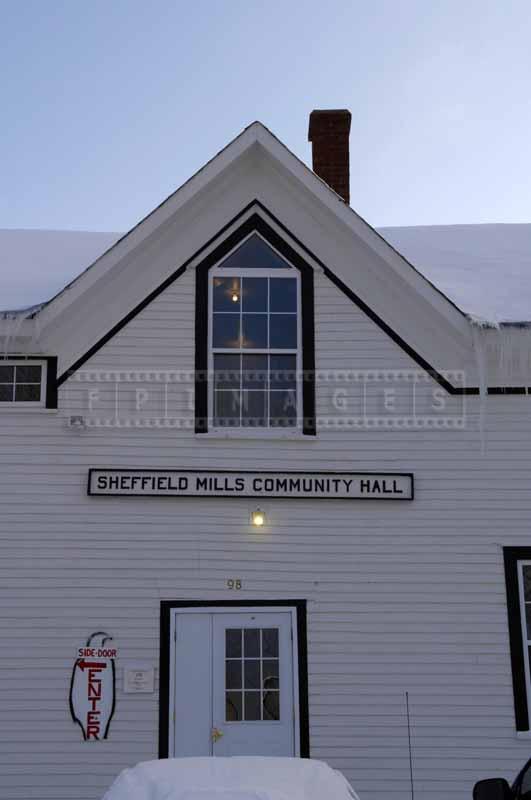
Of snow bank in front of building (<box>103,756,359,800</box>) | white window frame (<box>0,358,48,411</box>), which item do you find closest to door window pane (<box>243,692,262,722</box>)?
white window frame (<box>0,358,48,411</box>)

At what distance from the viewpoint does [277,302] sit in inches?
419

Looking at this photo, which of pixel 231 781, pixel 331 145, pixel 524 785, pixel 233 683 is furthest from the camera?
pixel 331 145

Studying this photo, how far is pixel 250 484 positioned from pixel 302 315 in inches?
88.6

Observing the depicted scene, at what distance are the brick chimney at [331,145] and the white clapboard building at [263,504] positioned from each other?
135 inches

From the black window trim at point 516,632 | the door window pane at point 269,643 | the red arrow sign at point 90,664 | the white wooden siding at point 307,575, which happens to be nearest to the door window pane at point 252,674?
the door window pane at point 269,643

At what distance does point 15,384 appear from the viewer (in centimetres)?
1007

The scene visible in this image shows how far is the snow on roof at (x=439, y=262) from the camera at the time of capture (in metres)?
10.7

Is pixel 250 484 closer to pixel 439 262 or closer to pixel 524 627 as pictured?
pixel 524 627

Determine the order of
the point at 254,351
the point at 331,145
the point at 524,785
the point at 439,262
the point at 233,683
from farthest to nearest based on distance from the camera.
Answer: the point at 331,145 < the point at 439,262 < the point at 254,351 < the point at 233,683 < the point at 524,785

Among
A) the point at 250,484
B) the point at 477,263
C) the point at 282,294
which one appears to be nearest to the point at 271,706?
the point at 250,484

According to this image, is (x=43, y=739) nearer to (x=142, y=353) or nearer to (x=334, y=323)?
(x=142, y=353)

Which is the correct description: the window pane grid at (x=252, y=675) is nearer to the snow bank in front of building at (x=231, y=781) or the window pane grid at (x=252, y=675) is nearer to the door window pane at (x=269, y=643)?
the door window pane at (x=269, y=643)

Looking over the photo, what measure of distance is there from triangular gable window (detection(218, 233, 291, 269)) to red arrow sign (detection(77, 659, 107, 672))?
5070mm

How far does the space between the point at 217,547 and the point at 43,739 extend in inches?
111
